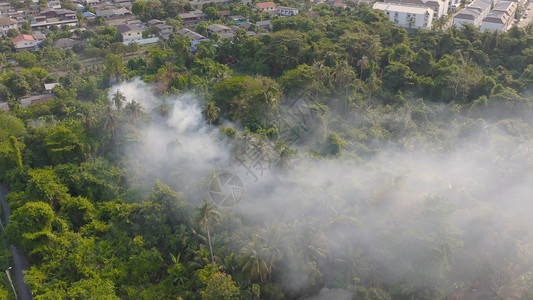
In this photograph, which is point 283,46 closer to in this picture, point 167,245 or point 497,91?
point 497,91

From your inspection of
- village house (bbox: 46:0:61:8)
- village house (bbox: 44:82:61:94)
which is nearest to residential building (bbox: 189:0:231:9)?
village house (bbox: 46:0:61:8)

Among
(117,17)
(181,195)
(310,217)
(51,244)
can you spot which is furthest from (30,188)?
(117,17)

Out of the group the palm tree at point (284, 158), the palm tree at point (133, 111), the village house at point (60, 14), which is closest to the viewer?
the palm tree at point (284, 158)

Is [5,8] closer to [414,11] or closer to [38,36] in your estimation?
[38,36]

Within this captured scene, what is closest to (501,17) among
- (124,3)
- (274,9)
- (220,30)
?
(274,9)

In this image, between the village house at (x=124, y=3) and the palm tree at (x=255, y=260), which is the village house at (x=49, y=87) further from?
the village house at (x=124, y=3)

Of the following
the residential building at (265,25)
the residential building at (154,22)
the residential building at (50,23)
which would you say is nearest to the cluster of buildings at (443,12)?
the residential building at (265,25)
